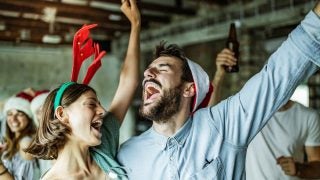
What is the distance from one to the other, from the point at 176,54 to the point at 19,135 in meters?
1.93

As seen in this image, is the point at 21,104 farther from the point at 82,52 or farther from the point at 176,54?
the point at 176,54

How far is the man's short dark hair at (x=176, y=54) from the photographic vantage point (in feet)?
6.56

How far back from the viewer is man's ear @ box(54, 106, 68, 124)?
1855 millimetres

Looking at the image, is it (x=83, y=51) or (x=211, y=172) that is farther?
(x=83, y=51)

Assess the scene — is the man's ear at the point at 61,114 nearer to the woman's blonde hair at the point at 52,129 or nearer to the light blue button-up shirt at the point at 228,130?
the woman's blonde hair at the point at 52,129

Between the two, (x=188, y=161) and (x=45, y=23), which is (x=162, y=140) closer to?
(x=188, y=161)

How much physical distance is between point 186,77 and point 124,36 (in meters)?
5.86

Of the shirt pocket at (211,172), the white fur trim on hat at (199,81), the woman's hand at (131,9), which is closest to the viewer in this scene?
the shirt pocket at (211,172)

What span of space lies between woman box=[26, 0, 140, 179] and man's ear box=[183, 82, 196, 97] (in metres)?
0.39

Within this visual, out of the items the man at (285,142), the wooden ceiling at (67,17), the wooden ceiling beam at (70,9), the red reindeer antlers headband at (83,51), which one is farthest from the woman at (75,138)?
the wooden ceiling beam at (70,9)

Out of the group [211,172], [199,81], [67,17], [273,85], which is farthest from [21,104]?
[67,17]

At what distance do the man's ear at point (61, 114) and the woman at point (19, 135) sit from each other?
1.54 metres

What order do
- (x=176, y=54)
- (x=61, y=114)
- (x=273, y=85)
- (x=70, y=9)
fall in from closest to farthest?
(x=273, y=85) → (x=61, y=114) → (x=176, y=54) → (x=70, y=9)

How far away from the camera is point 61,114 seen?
186 cm
